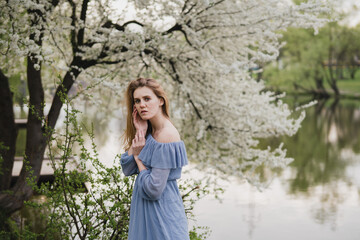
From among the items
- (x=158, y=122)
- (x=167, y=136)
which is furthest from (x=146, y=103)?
(x=167, y=136)

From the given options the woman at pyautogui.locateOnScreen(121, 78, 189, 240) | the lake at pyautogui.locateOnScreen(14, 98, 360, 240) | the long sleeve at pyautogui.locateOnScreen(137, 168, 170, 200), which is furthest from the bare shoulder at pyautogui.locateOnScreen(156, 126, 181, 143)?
the lake at pyautogui.locateOnScreen(14, 98, 360, 240)

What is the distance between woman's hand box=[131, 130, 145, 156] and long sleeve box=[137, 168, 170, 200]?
0.65 feet

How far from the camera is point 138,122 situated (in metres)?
3.08

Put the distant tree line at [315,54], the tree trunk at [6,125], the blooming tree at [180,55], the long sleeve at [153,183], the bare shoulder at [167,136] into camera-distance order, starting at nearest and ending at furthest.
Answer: the long sleeve at [153,183] → the bare shoulder at [167,136] → the blooming tree at [180,55] → the tree trunk at [6,125] → the distant tree line at [315,54]

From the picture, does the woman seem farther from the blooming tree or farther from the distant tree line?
the distant tree line

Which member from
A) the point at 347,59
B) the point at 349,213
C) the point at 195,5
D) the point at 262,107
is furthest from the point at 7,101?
the point at 347,59

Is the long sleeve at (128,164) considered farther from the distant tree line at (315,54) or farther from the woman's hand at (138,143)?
the distant tree line at (315,54)

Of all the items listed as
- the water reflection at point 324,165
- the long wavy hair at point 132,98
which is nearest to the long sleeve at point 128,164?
the long wavy hair at point 132,98

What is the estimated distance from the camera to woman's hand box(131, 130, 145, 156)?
2955 millimetres

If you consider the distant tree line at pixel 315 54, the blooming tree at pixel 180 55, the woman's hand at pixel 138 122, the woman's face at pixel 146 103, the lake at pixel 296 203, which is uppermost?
the distant tree line at pixel 315 54

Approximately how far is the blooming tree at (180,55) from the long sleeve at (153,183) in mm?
3964

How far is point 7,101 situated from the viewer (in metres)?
8.02

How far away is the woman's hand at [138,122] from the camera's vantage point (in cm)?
304

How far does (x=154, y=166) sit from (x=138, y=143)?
0.23 metres
